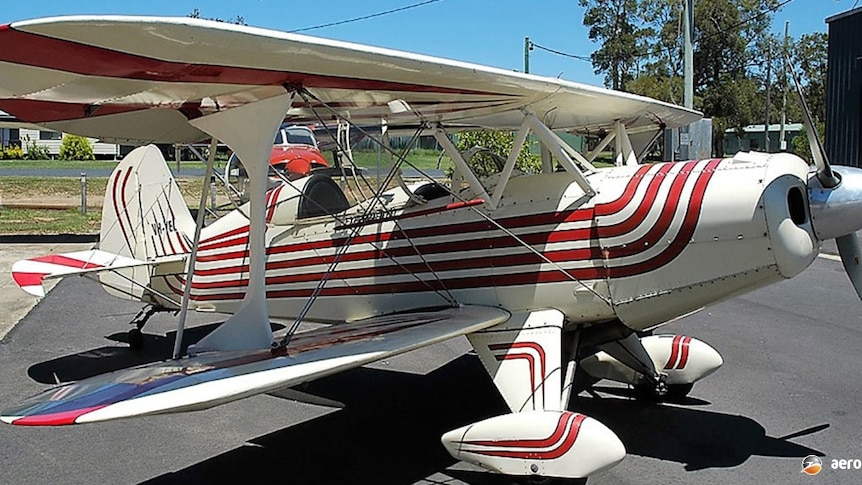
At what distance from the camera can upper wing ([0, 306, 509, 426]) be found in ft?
11.0

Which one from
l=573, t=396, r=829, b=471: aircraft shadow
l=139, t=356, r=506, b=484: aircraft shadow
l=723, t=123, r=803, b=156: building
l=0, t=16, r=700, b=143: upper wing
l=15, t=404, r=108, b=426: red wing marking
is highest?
l=723, t=123, r=803, b=156: building

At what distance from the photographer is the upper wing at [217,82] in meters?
3.14

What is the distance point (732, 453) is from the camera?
4.88 m

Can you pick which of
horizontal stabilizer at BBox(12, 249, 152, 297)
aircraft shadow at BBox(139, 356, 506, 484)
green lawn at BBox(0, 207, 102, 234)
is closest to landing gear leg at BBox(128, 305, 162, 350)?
horizontal stabilizer at BBox(12, 249, 152, 297)

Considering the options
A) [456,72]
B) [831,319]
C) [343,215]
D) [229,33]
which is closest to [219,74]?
[229,33]

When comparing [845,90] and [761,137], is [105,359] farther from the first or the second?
[761,137]

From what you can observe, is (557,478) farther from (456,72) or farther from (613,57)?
(613,57)

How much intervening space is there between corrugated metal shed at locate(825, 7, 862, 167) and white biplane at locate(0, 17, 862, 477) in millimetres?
22831

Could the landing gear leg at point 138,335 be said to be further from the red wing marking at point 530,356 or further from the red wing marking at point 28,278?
the red wing marking at point 530,356

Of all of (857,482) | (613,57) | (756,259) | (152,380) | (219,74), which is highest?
(613,57)

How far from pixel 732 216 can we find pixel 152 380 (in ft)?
11.0

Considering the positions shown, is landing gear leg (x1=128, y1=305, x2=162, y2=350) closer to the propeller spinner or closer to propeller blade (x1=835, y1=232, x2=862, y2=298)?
the propeller spinner

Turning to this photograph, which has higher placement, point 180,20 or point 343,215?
point 180,20

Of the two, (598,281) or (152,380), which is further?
(598,281)
